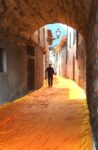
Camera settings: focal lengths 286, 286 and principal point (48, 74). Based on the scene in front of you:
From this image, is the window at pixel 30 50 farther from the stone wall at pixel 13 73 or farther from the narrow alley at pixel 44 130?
the narrow alley at pixel 44 130

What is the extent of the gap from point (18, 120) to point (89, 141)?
2231mm

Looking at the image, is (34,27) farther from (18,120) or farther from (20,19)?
(18,120)

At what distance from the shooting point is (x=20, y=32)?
10.7m

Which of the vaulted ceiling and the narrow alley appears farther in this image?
the vaulted ceiling

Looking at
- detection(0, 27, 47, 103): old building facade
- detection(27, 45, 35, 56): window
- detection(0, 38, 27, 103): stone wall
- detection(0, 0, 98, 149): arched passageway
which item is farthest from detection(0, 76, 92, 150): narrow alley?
detection(27, 45, 35, 56): window

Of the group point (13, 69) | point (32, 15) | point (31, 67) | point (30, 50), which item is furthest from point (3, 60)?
point (31, 67)

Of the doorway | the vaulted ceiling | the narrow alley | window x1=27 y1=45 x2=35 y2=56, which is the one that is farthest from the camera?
the doorway

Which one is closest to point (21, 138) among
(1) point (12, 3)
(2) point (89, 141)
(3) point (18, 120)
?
(2) point (89, 141)

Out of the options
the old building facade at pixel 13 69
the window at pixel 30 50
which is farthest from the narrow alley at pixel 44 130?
the window at pixel 30 50

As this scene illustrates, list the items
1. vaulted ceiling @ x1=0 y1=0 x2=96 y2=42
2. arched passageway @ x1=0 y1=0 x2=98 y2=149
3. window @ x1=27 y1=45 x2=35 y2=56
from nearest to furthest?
1. arched passageway @ x1=0 y1=0 x2=98 y2=149
2. vaulted ceiling @ x1=0 y1=0 x2=96 y2=42
3. window @ x1=27 y1=45 x2=35 y2=56

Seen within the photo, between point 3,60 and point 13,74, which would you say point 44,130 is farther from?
point 13,74

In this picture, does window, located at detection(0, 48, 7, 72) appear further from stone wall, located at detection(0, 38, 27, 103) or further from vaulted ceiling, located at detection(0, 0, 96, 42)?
vaulted ceiling, located at detection(0, 0, 96, 42)

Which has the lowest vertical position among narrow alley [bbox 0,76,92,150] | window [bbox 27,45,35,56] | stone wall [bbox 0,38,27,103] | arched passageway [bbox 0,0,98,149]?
narrow alley [bbox 0,76,92,150]

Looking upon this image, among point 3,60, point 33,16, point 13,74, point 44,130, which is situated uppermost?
point 33,16
